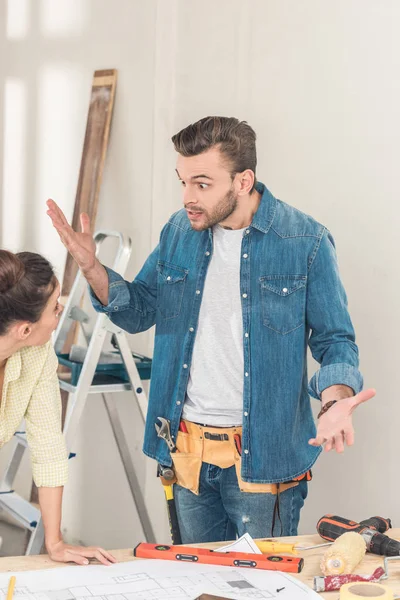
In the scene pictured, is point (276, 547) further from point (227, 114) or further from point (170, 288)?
point (227, 114)

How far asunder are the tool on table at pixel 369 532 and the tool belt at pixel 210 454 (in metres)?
0.35

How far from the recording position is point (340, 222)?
107 inches

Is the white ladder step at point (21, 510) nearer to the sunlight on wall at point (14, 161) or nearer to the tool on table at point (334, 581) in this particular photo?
the sunlight on wall at point (14, 161)

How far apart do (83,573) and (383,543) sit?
24.6 inches

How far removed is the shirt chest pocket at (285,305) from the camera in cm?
227

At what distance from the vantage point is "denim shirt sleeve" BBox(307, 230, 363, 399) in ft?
7.18

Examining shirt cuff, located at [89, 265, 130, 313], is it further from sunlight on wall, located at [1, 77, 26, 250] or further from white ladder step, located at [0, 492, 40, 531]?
sunlight on wall, located at [1, 77, 26, 250]

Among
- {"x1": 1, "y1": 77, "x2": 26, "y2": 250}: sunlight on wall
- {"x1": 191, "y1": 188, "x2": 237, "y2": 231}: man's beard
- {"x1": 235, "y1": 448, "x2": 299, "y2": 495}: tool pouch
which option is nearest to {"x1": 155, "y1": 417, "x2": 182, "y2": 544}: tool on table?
{"x1": 235, "y1": 448, "x2": 299, "y2": 495}: tool pouch

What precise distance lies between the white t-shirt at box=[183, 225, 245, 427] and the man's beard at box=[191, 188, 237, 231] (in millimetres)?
93

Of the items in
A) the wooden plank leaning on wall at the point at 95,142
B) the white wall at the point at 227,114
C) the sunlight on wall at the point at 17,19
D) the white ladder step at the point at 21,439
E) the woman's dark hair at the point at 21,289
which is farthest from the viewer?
the sunlight on wall at the point at 17,19

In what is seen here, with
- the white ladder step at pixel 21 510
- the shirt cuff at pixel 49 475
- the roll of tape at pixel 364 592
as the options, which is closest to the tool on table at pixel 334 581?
the roll of tape at pixel 364 592

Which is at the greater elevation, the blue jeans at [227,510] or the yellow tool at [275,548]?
the yellow tool at [275,548]

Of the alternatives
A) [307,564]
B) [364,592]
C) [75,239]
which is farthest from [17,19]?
[364,592]

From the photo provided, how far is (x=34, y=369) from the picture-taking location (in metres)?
2.02
